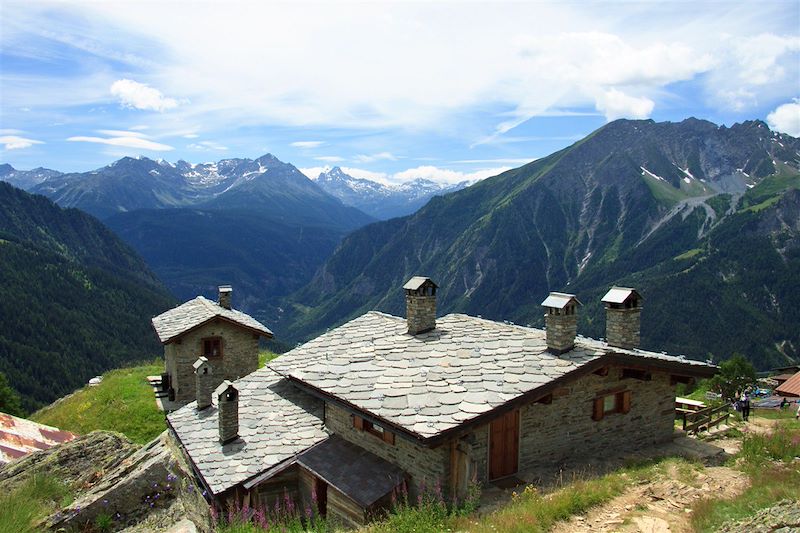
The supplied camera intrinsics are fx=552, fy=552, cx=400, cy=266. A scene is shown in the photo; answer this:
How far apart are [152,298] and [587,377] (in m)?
161

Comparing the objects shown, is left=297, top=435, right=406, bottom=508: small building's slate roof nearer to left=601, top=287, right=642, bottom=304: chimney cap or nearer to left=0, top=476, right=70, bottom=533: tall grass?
left=0, top=476, right=70, bottom=533: tall grass

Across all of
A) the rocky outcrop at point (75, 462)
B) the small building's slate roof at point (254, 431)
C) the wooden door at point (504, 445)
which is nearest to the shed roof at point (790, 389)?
the wooden door at point (504, 445)

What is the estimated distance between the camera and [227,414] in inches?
732

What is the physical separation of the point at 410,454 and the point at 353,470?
6.35ft

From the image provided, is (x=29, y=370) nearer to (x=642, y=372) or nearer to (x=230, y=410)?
(x=230, y=410)

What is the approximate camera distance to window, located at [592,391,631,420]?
17766 mm

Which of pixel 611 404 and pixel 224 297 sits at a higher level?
pixel 224 297

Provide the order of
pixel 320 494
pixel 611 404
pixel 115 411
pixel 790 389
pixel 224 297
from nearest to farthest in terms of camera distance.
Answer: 1. pixel 320 494
2. pixel 611 404
3. pixel 115 411
4. pixel 224 297
5. pixel 790 389

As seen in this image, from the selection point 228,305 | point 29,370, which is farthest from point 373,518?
point 29,370

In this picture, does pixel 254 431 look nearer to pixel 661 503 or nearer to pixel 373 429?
pixel 373 429

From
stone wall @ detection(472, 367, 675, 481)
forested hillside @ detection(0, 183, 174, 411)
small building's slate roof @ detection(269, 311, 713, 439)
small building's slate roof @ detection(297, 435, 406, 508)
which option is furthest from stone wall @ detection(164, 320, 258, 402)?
forested hillside @ detection(0, 183, 174, 411)

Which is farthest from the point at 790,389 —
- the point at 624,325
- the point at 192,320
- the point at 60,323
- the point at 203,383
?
the point at 60,323

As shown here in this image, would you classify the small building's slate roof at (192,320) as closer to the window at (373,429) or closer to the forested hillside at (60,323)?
the window at (373,429)

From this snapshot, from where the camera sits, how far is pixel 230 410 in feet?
61.3
